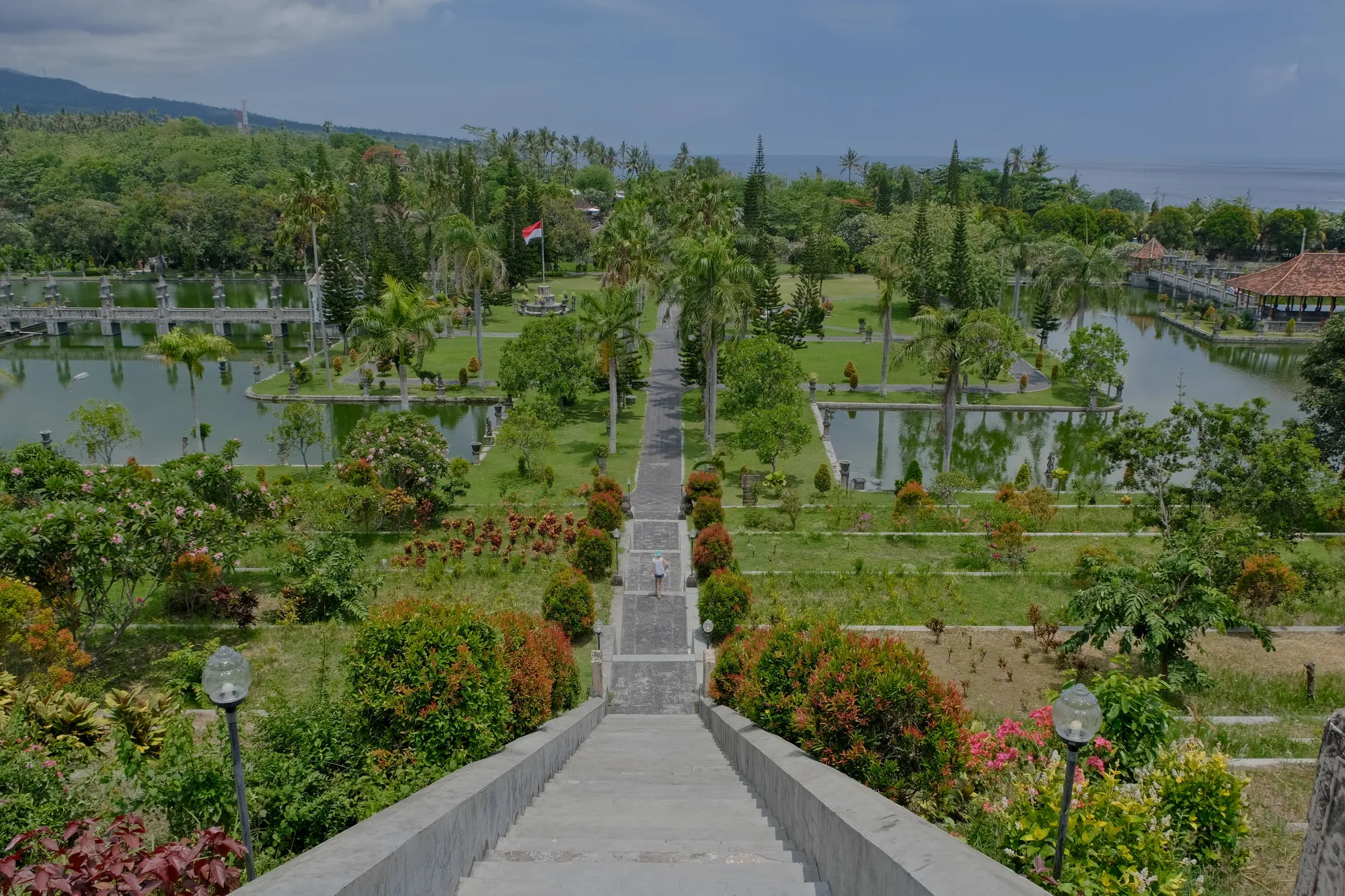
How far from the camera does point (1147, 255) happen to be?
226 feet

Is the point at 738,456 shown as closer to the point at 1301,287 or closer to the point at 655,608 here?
the point at 655,608

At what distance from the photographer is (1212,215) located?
74.1m

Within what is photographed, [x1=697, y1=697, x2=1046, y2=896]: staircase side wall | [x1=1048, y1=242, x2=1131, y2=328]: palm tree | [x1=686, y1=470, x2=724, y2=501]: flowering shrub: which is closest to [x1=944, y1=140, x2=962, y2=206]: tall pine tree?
[x1=1048, y1=242, x2=1131, y2=328]: palm tree

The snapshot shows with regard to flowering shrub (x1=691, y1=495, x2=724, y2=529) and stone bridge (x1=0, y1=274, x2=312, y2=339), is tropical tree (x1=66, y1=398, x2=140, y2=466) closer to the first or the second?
flowering shrub (x1=691, y1=495, x2=724, y2=529)

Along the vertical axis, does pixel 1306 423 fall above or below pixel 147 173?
below

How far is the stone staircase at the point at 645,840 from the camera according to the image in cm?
583

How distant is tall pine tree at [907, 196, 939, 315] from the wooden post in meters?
46.5

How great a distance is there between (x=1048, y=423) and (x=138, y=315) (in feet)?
147

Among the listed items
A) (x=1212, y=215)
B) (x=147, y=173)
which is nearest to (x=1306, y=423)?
(x=1212, y=215)

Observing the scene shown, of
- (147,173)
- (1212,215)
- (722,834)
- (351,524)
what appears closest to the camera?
(722,834)

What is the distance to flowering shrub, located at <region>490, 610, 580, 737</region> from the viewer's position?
9773 millimetres

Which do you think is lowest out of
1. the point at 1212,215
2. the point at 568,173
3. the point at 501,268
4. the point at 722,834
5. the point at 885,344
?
the point at 722,834

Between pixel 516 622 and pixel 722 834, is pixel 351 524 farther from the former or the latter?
pixel 722 834

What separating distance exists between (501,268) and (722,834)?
40.1 metres
